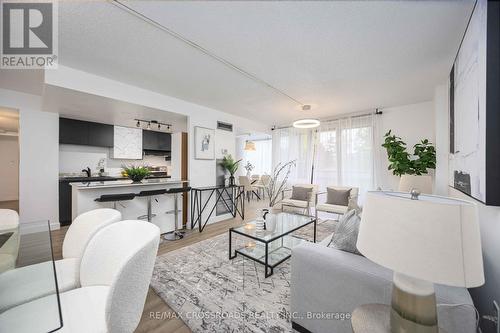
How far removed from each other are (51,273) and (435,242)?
2011 mm

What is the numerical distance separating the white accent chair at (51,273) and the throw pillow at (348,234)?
1.69 m

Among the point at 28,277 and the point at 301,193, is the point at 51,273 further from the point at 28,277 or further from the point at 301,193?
the point at 301,193

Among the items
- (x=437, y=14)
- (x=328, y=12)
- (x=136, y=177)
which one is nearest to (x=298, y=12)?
(x=328, y=12)

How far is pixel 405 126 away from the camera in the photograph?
3832 mm

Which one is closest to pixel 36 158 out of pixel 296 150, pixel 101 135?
pixel 101 135

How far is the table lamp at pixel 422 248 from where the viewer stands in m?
0.57

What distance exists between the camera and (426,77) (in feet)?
8.66

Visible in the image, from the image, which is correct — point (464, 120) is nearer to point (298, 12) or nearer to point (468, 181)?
point (468, 181)

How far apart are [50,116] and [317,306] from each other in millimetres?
5120

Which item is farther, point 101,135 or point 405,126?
point 101,135

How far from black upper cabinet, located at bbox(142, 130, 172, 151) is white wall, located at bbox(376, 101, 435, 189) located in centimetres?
558

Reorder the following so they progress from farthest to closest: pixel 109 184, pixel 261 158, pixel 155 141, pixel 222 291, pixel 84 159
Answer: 1. pixel 261 158
2. pixel 155 141
3. pixel 84 159
4. pixel 109 184
5. pixel 222 291

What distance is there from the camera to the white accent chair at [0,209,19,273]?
53.1 inches

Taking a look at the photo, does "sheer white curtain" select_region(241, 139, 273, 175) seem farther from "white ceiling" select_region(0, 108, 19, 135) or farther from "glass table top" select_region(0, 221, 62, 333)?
"glass table top" select_region(0, 221, 62, 333)
